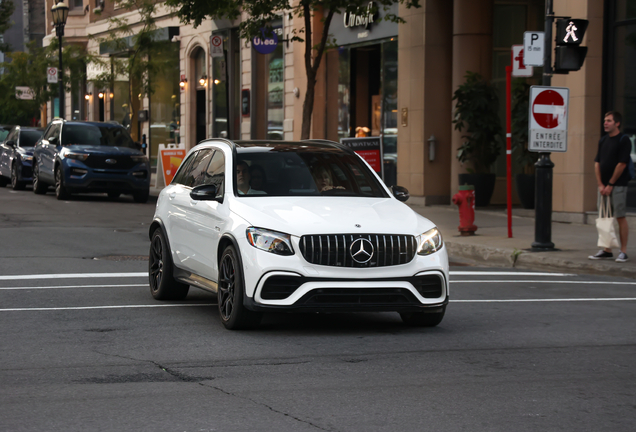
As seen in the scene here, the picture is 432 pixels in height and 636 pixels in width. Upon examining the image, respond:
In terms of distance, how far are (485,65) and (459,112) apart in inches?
58.8

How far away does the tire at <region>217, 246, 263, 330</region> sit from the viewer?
7655 mm

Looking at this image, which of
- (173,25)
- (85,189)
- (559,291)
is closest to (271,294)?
(559,291)

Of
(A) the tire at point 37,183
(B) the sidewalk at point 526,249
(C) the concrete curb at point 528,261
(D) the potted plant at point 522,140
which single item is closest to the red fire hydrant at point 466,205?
(B) the sidewalk at point 526,249

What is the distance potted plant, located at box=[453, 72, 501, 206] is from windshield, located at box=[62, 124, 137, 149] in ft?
27.7

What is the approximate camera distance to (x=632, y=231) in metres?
16.8

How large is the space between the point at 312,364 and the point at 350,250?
3.74 feet

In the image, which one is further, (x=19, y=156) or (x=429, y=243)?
(x=19, y=156)

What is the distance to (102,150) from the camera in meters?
24.1

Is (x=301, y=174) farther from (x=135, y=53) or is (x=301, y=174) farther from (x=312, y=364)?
(x=135, y=53)

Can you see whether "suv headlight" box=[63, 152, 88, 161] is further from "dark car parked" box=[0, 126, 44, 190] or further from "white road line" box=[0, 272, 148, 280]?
"white road line" box=[0, 272, 148, 280]

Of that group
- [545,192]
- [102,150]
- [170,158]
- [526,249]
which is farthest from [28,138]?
[545,192]

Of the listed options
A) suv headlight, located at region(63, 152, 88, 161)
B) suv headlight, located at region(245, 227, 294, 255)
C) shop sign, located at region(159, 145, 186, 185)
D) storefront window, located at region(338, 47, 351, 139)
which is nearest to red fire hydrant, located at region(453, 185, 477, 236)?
suv headlight, located at region(245, 227, 294, 255)

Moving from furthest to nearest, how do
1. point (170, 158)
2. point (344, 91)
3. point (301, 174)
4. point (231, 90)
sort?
point (231, 90), point (344, 91), point (170, 158), point (301, 174)

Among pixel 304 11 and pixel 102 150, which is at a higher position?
pixel 304 11
